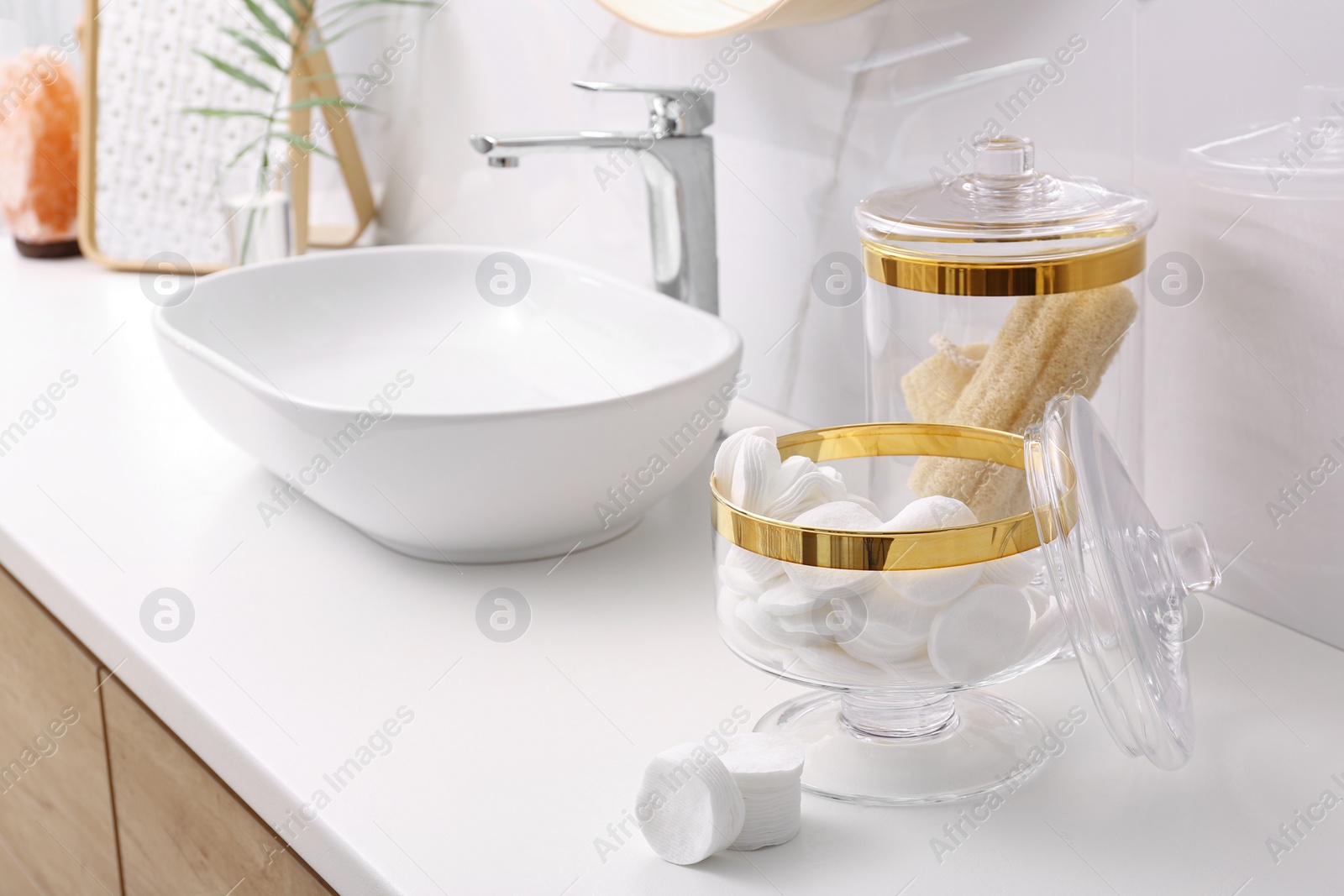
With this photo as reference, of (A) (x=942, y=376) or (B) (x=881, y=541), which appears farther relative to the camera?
(A) (x=942, y=376)

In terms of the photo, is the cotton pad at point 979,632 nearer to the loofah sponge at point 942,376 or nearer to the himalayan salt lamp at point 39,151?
the loofah sponge at point 942,376

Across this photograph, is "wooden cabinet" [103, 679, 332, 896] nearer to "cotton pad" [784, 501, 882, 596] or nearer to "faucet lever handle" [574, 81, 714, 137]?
"cotton pad" [784, 501, 882, 596]

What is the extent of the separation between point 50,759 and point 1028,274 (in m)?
0.73

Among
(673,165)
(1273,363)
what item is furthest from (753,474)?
(673,165)

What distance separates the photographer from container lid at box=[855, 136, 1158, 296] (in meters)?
0.60

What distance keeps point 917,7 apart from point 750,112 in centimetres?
21

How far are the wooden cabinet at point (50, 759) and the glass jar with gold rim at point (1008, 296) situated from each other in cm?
52

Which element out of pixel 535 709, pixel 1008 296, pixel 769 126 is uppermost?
pixel 769 126

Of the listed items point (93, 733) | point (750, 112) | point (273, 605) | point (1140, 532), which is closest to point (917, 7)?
point (750, 112)

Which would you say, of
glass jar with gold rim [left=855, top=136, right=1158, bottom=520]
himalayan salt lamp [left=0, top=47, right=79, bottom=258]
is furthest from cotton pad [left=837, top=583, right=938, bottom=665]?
himalayan salt lamp [left=0, top=47, right=79, bottom=258]

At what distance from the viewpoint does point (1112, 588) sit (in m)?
0.46

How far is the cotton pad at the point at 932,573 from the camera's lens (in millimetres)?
486

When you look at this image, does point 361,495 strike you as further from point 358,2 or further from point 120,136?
point 120,136

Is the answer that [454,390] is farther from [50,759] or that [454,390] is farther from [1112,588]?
[1112,588]
